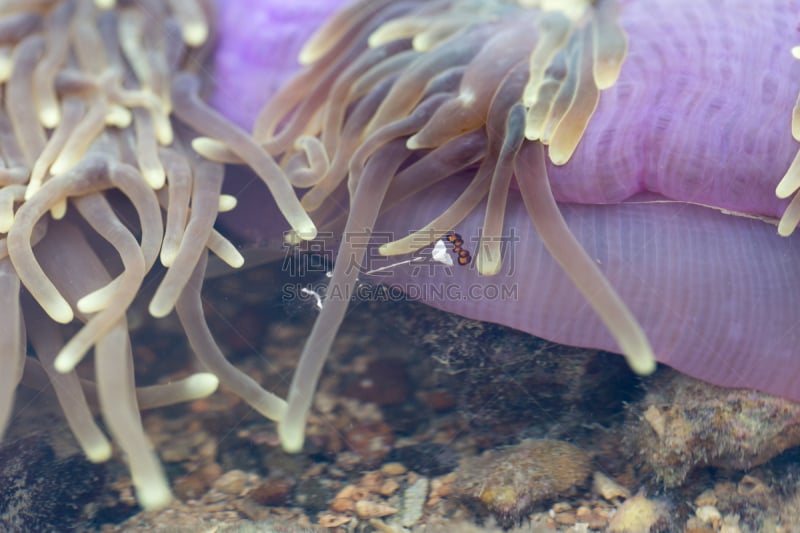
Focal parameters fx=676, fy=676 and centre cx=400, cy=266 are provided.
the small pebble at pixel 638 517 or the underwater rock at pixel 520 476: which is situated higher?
the underwater rock at pixel 520 476

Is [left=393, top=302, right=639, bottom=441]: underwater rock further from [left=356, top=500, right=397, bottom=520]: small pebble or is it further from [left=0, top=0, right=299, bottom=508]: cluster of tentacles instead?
→ [left=0, top=0, right=299, bottom=508]: cluster of tentacles

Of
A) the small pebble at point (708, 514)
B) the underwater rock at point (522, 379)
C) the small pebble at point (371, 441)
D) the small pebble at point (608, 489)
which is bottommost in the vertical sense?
the small pebble at point (708, 514)

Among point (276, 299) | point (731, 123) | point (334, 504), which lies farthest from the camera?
point (276, 299)

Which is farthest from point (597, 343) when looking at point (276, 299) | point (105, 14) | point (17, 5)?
point (17, 5)

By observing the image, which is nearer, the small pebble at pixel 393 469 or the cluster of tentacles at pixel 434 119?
the cluster of tentacles at pixel 434 119

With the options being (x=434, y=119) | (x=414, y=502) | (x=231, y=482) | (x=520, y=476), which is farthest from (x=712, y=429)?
(x=231, y=482)

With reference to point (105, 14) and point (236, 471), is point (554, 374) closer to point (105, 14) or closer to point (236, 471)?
point (236, 471)

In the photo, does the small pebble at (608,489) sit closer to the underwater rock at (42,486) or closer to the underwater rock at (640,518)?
the underwater rock at (640,518)

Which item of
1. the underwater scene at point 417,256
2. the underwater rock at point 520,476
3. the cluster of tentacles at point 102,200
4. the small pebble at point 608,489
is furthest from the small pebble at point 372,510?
the small pebble at point 608,489
